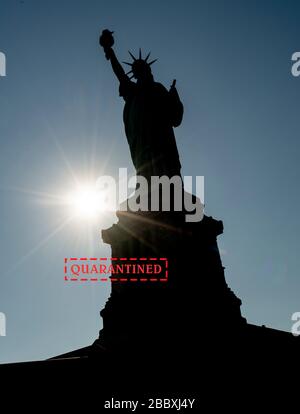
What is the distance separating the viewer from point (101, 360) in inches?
300

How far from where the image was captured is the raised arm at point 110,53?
50.9ft

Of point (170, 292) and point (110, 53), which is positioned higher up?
point (110, 53)

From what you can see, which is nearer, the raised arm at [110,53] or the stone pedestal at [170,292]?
the stone pedestal at [170,292]

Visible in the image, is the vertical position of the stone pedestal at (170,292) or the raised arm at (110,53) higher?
the raised arm at (110,53)

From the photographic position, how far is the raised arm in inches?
611

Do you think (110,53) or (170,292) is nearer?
(170,292)

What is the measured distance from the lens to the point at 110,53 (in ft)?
50.8

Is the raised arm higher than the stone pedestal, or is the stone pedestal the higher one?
the raised arm

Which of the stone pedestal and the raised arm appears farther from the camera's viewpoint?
the raised arm

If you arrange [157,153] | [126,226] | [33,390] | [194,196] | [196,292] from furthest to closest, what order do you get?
[157,153] < [194,196] < [126,226] < [196,292] < [33,390]

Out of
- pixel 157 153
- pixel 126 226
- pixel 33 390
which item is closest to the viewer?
pixel 33 390
